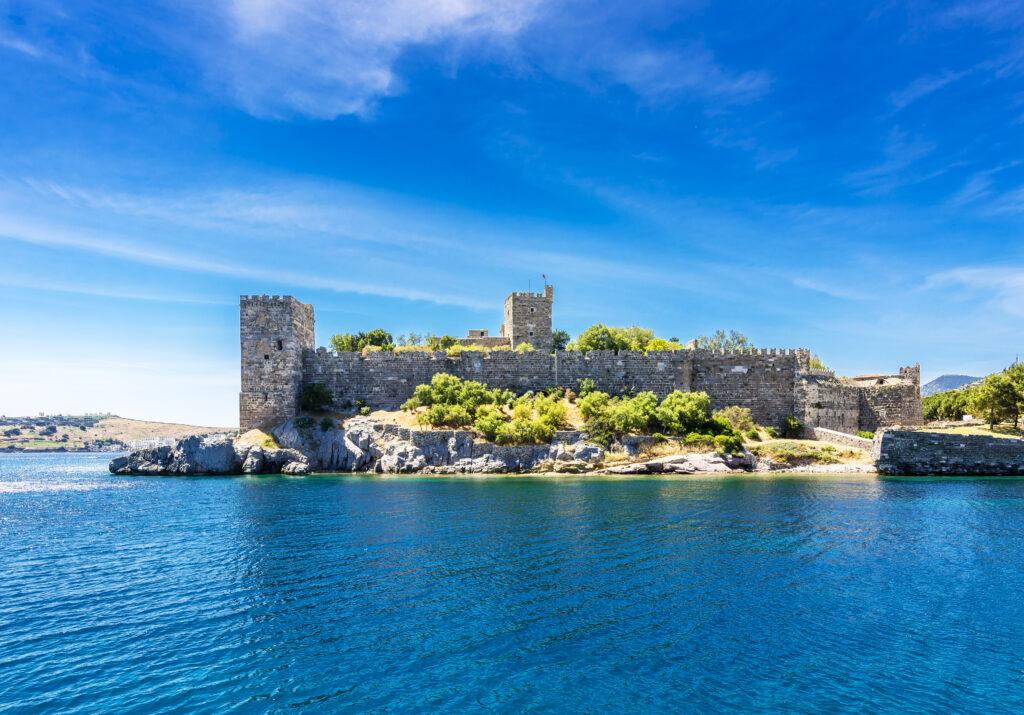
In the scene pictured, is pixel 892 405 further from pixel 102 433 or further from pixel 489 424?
pixel 102 433

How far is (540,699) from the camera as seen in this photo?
9062mm

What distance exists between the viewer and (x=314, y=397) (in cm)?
4781

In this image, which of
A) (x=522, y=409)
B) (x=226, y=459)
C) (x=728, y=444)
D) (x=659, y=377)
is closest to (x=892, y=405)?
(x=728, y=444)

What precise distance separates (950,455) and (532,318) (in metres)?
34.9

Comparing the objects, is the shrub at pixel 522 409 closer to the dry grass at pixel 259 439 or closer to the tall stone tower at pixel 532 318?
the tall stone tower at pixel 532 318

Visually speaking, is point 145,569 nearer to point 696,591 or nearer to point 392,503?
point 392,503

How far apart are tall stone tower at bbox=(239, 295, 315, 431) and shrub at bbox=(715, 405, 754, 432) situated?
33397 mm

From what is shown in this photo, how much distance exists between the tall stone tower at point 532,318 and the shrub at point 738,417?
61.0ft

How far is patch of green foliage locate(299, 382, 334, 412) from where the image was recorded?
1884 inches

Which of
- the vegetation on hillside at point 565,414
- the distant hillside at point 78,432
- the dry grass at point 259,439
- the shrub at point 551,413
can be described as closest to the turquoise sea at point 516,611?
the vegetation on hillside at point 565,414

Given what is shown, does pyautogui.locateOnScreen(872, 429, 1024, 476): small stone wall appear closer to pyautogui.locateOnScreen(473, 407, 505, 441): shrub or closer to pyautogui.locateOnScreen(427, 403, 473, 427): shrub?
pyautogui.locateOnScreen(473, 407, 505, 441): shrub

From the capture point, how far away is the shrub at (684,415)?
4297cm

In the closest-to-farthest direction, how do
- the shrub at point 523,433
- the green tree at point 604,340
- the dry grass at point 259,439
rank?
A: 1. the shrub at point 523,433
2. the dry grass at point 259,439
3. the green tree at point 604,340

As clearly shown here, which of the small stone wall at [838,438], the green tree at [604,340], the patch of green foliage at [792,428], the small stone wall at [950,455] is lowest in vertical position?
the small stone wall at [950,455]
